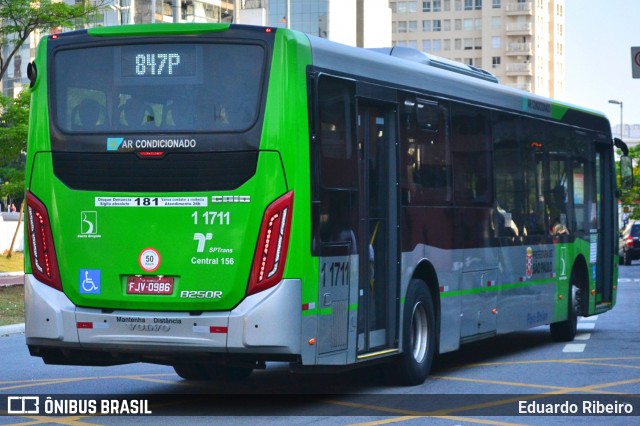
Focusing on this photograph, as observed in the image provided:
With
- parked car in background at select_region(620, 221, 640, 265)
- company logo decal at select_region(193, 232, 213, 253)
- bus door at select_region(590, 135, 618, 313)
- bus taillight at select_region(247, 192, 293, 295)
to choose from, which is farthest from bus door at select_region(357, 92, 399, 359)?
parked car in background at select_region(620, 221, 640, 265)

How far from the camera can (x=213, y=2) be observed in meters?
107

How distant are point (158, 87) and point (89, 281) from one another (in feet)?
5.40

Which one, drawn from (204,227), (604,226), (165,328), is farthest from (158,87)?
(604,226)

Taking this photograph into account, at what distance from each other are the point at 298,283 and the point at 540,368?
504cm

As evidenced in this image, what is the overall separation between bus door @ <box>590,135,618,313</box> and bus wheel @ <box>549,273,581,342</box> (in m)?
0.98

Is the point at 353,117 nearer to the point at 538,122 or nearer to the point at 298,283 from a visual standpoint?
the point at 298,283

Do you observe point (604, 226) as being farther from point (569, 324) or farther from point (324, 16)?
point (324, 16)

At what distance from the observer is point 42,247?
11.3 meters

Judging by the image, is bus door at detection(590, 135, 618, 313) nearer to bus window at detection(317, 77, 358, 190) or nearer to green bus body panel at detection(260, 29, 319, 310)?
bus window at detection(317, 77, 358, 190)

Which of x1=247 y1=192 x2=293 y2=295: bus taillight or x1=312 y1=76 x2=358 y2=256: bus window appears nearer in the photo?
x1=247 y1=192 x2=293 y2=295: bus taillight

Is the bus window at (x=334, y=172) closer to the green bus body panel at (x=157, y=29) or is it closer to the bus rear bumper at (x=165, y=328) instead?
the bus rear bumper at (x=165, y=328)

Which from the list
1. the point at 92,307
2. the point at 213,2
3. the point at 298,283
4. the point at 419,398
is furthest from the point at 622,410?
the point at 213,2

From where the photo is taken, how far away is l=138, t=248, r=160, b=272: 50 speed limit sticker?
430 inches

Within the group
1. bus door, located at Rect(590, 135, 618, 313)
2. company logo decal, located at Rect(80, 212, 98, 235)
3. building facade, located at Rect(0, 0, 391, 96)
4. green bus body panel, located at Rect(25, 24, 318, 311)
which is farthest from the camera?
building facade, located at Rect(0, 0, 391, 96)
